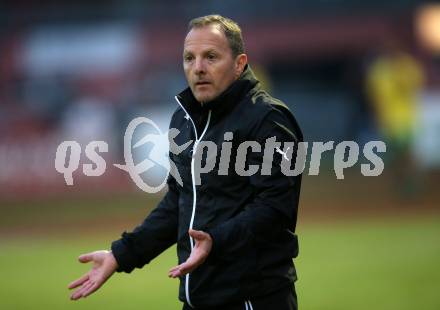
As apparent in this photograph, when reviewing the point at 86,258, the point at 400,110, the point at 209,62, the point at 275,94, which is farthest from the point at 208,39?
the point at 275,94

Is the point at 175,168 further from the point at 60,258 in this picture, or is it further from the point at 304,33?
the point at 304,33

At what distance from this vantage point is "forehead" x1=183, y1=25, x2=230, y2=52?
339cm

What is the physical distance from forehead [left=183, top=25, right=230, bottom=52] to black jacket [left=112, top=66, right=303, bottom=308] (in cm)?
16

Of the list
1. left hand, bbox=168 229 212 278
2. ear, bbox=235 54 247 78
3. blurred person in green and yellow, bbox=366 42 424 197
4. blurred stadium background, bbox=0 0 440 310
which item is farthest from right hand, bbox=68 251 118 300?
blurred person in green and yellow, bbox=366 42 424 197

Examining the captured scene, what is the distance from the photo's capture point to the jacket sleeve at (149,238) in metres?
3.66

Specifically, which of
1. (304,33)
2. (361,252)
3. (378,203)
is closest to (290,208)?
(361,252)

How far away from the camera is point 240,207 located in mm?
3312

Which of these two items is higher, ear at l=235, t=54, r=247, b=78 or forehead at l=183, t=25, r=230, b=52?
forehead at l=183, t=25, r=230, b=52

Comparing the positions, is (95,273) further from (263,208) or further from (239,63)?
(239,63)

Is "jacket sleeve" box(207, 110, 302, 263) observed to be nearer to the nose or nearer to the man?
the man

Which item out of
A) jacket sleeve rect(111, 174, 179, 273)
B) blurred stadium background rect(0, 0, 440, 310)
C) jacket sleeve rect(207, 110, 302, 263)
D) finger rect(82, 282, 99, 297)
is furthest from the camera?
blurred stadium background rect(0, 0, 440, 310)

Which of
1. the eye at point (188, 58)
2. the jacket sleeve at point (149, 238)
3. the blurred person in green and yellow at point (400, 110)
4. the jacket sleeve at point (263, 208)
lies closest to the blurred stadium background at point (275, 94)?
the blurred person in green and yellow at point (400, 110)

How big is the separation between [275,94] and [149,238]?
2274cm

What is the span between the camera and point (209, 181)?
332cm
